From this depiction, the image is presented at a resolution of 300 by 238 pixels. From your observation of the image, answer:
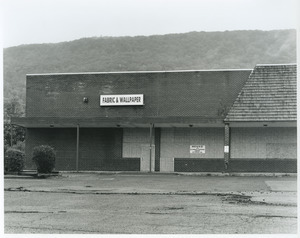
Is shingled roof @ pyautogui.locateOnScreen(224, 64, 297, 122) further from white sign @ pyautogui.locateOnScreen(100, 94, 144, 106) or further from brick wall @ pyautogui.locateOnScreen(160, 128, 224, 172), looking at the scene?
white sign @ pyautogui.locateOnScreen(100, 94, 144, 106)

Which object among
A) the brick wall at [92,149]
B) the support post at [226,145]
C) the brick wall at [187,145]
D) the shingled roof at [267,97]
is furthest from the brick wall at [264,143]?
the brick wall at [92,149]

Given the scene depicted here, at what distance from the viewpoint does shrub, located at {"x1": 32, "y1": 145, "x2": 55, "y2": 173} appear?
1117 inches

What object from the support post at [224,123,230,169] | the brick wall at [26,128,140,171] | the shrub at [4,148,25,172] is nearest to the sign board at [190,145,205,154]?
the support post at [224,123,230,169]

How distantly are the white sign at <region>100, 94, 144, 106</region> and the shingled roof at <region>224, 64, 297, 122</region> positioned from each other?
651cm

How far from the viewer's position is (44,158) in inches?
1119

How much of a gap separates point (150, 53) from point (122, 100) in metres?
62.5

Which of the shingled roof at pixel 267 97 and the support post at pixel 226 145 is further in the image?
the shingled roof at pixel 267 97

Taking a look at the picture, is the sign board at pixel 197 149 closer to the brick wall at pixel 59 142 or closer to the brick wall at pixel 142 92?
the brick wall at pixel 142 92

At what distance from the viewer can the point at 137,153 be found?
36656 mm

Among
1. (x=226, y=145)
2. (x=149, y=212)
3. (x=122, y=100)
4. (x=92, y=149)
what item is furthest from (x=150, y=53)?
(x=149, y=212)

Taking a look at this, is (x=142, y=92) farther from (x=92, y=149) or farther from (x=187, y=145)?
(x=92, y=149)

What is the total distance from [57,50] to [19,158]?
73465 mm

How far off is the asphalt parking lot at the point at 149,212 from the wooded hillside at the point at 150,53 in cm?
7448

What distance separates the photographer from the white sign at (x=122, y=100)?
36.8 meters
